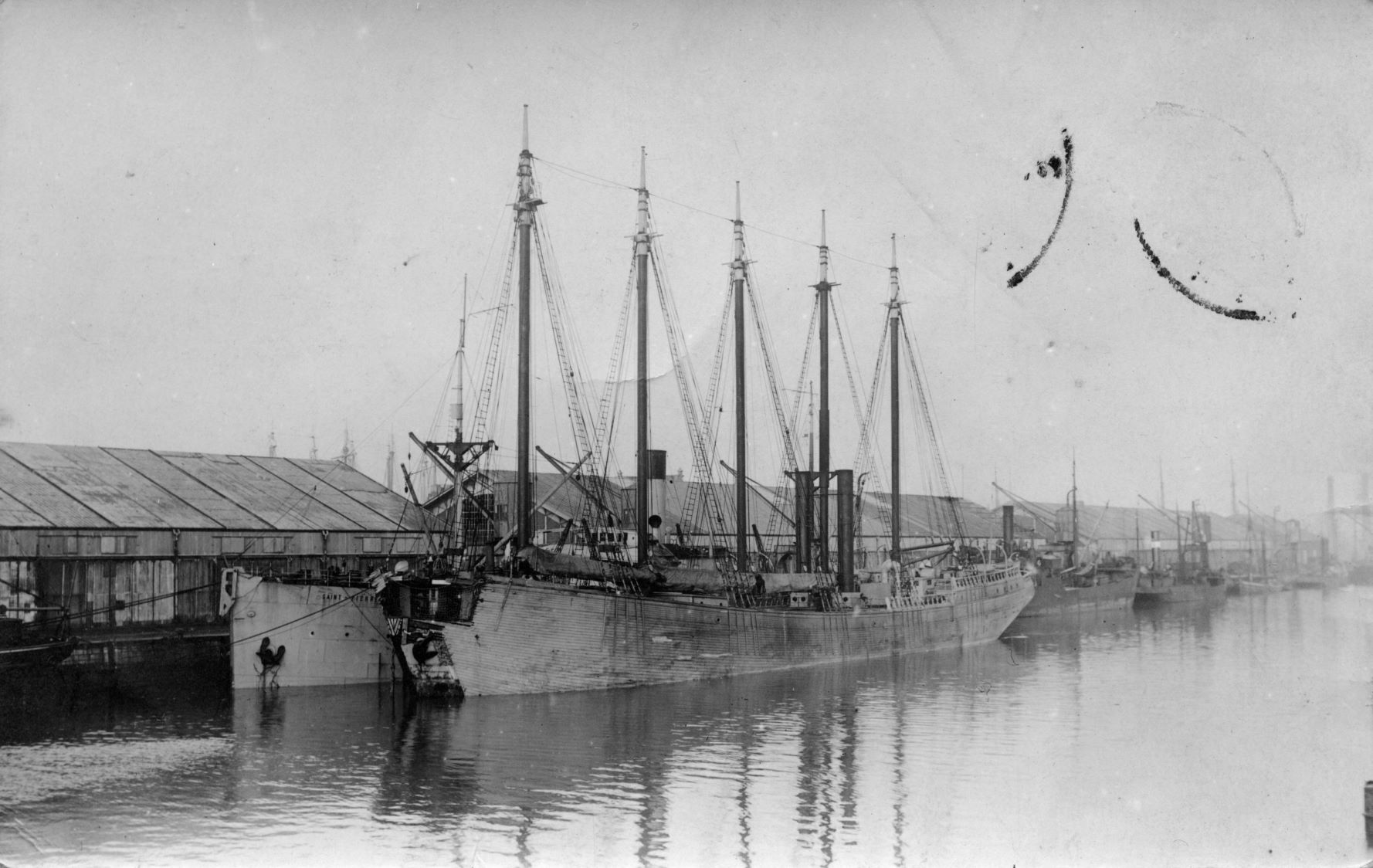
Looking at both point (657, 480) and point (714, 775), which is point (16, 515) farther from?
point (714, 775)

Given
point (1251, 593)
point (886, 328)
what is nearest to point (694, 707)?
point (886, 328)

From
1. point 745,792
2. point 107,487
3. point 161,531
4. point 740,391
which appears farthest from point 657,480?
point 745,792

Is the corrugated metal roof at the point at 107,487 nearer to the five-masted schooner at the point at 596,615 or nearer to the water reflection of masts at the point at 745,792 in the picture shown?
the five-masted schooner at the point at 596,615

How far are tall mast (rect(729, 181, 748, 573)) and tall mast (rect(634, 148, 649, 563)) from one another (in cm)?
359

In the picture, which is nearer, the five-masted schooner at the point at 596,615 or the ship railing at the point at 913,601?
the five-masted schooner at the point at 596,615

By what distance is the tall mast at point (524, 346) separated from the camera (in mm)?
30266

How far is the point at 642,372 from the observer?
121 ft

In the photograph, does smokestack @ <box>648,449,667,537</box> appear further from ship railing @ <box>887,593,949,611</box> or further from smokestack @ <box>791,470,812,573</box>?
→ ship railing @ <box>887,593,949,611</box>

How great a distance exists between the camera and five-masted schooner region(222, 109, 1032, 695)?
27828 mm

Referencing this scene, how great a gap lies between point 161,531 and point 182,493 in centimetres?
337

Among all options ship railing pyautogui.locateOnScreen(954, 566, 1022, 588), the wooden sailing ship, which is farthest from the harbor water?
ship railing pyautogui.locateOnScreen(954, 566, 1022, 588)

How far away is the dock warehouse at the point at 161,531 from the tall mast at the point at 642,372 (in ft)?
31.2

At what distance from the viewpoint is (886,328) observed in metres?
52.5

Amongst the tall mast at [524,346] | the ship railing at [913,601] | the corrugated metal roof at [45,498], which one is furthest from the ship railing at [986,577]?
the corrugated metal roof at [45,498]
